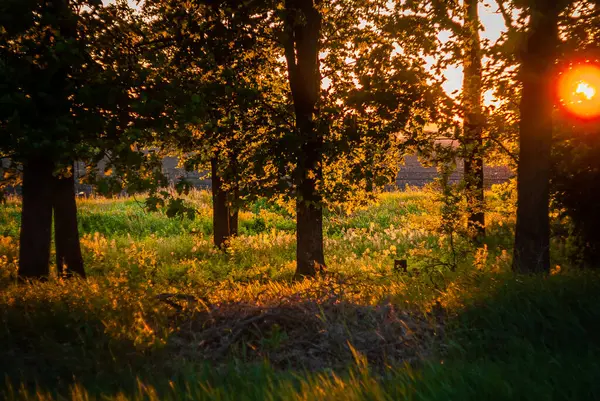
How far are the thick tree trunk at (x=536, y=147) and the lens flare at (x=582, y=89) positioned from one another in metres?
0.88

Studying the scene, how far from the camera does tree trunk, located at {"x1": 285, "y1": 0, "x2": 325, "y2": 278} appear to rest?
9117mm

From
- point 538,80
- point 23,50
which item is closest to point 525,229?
point 538,80

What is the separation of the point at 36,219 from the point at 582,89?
9760mm

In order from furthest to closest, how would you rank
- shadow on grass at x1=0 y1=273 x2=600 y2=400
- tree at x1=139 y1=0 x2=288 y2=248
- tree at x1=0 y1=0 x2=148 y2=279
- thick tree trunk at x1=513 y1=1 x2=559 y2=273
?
tree at x1=139 y1=0 x2=288 y2=248 < thick tree trunk at x1=513 y1=1 x2=559 y2=273 < tree at x1=0 y1=0 x2=148 y2=279 < shadow on grass at x1=0 y1=273 x2=600 y2=400

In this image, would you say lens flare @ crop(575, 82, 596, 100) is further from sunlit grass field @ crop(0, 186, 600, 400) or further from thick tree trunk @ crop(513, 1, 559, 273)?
sunlit grass field @ crop(0, 186, 600, 400)

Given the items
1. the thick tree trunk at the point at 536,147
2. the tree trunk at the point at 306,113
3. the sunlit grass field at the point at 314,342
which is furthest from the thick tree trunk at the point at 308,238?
the thick tree trunk at the point at 536,147

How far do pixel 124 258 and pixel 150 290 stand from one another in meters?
8.68

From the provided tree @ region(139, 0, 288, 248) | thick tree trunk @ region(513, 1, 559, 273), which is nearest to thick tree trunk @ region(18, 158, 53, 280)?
tree @ region(139, 0, 288, 248)

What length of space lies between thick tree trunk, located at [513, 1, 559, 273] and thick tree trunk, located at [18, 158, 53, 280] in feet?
26.5

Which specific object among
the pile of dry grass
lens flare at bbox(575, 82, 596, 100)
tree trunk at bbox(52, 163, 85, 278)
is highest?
lens flare at bbox(575, 82, 596, 100)

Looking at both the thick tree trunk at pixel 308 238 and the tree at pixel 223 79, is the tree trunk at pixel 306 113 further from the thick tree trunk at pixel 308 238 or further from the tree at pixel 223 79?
the tree at pixel 223 79

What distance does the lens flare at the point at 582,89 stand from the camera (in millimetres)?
7543

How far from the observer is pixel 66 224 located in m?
10.2

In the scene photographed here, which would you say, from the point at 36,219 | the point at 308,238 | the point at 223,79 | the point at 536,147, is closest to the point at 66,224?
the point at 36,219
